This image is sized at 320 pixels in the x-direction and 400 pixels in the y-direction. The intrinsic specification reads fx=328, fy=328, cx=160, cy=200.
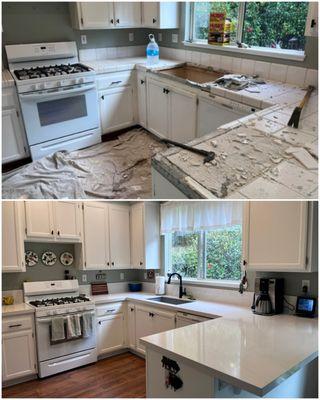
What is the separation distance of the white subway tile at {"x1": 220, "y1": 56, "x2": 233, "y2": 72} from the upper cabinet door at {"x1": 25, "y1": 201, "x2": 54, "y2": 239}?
2.44 m

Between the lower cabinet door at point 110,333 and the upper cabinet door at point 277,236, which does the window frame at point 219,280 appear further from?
the lower cabinet door at point 110,333

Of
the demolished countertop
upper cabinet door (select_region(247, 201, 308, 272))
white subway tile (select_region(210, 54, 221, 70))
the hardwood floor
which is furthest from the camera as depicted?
white subway tile (select_region(210, 54, 221, 70))

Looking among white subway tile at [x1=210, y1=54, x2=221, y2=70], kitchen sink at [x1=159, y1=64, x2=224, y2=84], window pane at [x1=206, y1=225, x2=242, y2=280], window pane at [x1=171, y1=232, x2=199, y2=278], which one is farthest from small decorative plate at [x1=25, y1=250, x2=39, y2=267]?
white subway tile at [x1=210, y1=54, x2=221, y2=70]

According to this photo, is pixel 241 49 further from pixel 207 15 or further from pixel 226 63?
pixel 207 15

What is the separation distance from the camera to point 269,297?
2.42 meters

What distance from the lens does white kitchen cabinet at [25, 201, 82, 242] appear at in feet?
10.5

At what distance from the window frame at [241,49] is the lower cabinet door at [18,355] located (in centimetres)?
344

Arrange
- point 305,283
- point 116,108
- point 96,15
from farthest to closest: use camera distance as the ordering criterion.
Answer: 1. point 116,108
2. point 96,15
3. point 305,283

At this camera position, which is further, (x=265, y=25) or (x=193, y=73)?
(x=193, y=73)

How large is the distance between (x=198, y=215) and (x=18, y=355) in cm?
211

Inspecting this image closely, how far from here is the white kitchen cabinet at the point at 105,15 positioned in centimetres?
390

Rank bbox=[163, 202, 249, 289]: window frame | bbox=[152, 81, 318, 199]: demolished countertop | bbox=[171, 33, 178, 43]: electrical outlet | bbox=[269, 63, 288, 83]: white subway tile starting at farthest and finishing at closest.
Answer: bbox=[171, 33, 178, 43]: electrical outlet → bbox=[269, 63, 288, 83]: white subway tile → bbox=[163, 202, 249, 289]: window frame → bbox=[152, 81, 318, 199]: demolished countertop

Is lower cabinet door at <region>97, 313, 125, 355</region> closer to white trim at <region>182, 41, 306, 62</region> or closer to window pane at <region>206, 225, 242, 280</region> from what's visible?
A: window pane at <region>206, 225, 242, 280</region>

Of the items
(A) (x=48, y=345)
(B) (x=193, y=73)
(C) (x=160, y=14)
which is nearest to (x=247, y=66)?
(B) (x=193, y=73)
